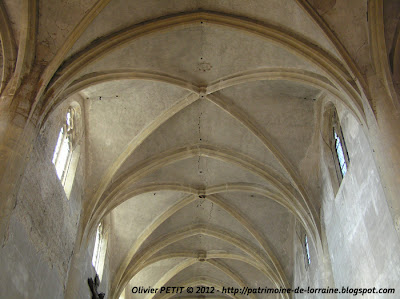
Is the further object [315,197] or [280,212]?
[280,212]

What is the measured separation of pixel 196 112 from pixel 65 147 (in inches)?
168

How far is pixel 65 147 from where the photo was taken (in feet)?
41.2

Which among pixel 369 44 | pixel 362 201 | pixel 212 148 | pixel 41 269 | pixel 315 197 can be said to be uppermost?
pixel 212 148

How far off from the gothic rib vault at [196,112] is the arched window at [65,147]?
60 cm

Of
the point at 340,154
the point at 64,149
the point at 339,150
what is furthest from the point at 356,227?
the point at 64,149

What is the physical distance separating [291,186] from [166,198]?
210 inches

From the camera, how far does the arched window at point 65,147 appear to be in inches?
471

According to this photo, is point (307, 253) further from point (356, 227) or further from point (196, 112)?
point (196, 112)

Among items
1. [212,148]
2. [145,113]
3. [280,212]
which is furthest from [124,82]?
[280,212]

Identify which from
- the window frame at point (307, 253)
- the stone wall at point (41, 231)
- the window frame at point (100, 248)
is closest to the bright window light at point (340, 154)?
the window frame at point (307, 253)

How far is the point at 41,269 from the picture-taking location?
10305 millimetres

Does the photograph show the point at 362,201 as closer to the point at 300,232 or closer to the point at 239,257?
the point at 300,232

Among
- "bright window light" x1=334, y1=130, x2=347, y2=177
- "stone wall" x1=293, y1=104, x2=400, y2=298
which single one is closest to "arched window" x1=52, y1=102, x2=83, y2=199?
"stone wall" x1=293, y1=104, x2=400, y2=298

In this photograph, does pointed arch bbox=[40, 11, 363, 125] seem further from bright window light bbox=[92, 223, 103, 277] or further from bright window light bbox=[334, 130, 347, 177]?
bright window light bbox=[92, 223, 103, 277]
